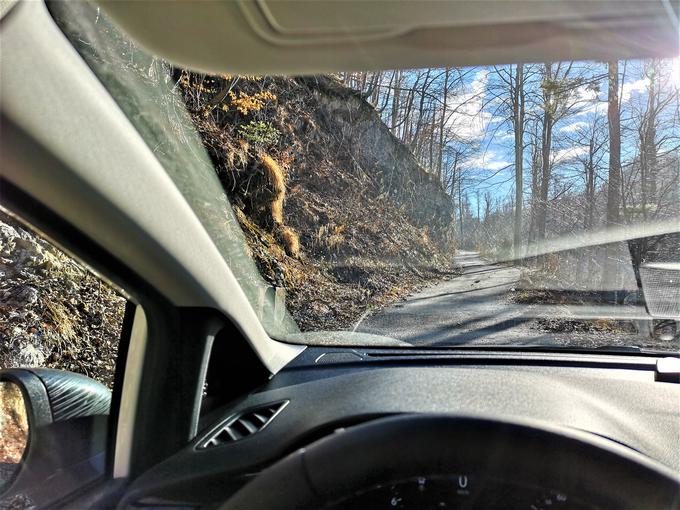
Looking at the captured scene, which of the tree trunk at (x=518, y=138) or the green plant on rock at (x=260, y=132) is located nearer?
the tree trunk at (x=518, y=138)

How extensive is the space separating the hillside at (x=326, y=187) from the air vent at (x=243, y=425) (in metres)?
2.06

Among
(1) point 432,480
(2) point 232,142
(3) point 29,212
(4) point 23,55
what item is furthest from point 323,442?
(2) point 232,142

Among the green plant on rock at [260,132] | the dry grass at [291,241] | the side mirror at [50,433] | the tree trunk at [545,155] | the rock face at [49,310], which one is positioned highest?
the green plant on rock at [260,132]

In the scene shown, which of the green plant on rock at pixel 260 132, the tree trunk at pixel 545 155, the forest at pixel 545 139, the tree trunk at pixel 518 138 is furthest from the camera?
the green plant on rock at pixel 260 132

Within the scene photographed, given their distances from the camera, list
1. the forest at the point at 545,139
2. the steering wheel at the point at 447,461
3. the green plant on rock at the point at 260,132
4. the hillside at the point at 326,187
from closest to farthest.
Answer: the steering wheel at the point at 447,461 < the forest at the point at 545,139 < the hillside at the point at 326,187 < the green plant on rock at the point at 260,132

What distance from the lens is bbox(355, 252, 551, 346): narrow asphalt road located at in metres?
3.54

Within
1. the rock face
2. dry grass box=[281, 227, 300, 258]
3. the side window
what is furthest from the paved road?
the rock face

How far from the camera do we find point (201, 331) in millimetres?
2527

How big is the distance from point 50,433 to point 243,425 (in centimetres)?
81

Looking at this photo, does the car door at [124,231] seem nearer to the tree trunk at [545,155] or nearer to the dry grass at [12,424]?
the dry grass at [12,424]

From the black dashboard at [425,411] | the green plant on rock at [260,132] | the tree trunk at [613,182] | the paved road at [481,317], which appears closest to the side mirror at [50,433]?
the black dashboard at [425,411]

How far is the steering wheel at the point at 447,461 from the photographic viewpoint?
4.65 feet

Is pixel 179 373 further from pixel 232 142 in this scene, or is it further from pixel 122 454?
pixel 232 142

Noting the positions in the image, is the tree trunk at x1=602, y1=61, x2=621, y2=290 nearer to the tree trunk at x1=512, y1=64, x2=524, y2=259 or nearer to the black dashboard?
the tree trunk at x1=512, y1=64, x2=524, y2=259
